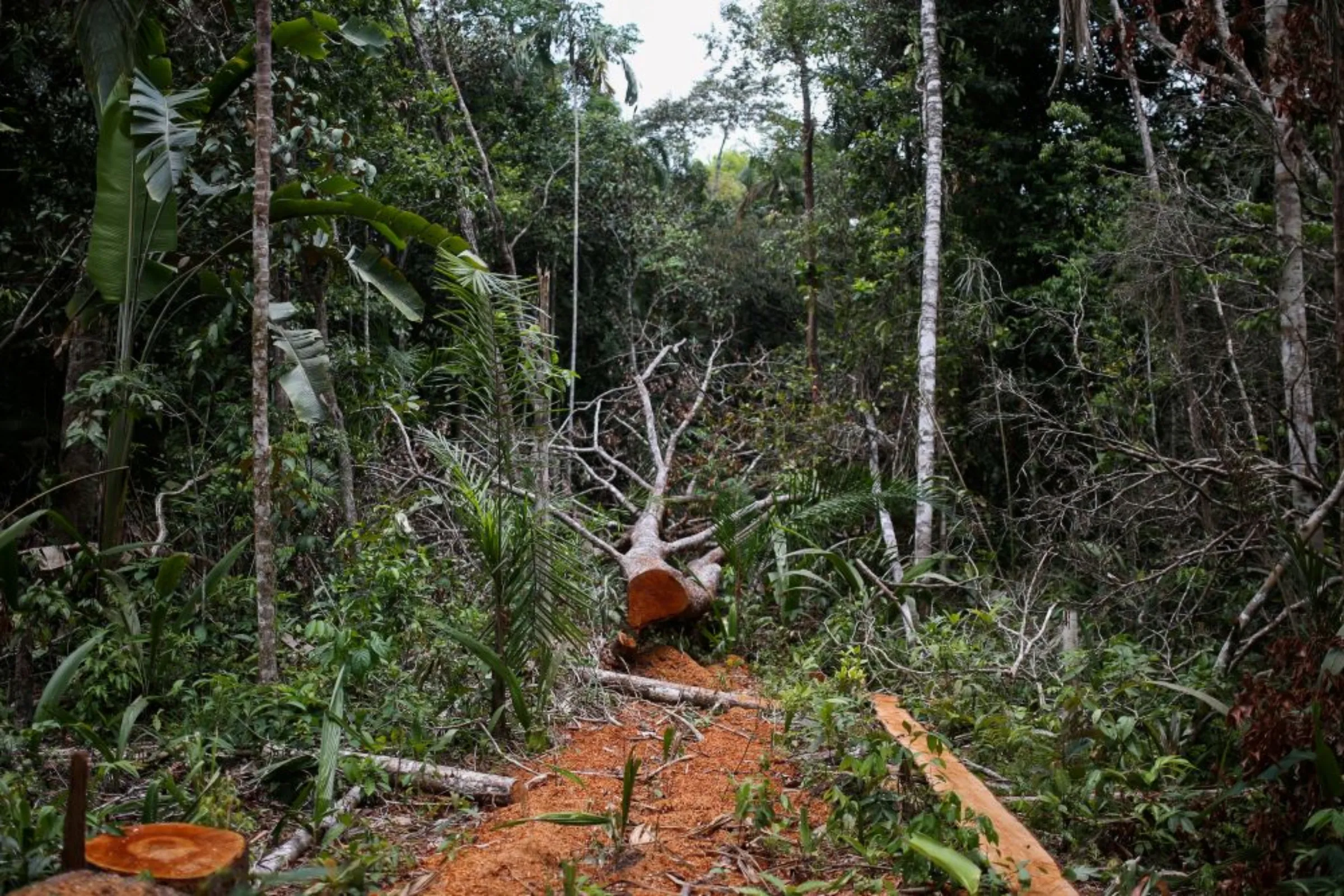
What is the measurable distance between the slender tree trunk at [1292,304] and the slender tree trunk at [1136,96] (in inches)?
28.7

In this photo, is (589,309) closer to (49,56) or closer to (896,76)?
(896,76)

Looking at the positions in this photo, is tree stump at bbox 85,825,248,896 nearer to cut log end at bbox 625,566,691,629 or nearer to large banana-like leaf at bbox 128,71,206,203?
large banana-like leaf at bbox 128,71,206,203

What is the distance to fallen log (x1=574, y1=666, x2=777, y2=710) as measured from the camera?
6.29m

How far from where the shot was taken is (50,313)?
7.69 meters

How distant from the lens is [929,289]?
9.05 meters

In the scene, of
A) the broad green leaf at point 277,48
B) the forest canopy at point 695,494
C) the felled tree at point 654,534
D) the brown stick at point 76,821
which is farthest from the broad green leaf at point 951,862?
the broad green leaf at point 277,48

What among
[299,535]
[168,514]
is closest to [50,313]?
[168,514]

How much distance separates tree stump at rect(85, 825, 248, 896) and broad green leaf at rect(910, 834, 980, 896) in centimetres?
218

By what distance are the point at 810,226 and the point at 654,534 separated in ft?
20.1

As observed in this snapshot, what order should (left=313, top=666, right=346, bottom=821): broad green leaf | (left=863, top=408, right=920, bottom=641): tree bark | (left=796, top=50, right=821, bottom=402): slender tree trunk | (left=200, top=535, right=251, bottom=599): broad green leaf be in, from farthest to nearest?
(left=796, top=50, right=821, bottom=402): slender tree trunk < (left=863, top=408, right=920, bottom=641): tree bark < (left=200, top=535, right=251, bottom=599): broad green leaf < (left=313, top=666, right=346, bottom=821): broad green leaf

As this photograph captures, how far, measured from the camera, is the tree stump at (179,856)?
9.32ft

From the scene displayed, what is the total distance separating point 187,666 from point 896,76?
986 cm

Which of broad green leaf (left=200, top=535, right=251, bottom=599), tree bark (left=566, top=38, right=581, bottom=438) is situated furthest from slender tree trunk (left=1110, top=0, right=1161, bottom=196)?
tree bark (left=566, top=38, right=581, bottom=438)

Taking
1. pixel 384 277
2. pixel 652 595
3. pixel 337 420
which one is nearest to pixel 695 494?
pixel 652 595
